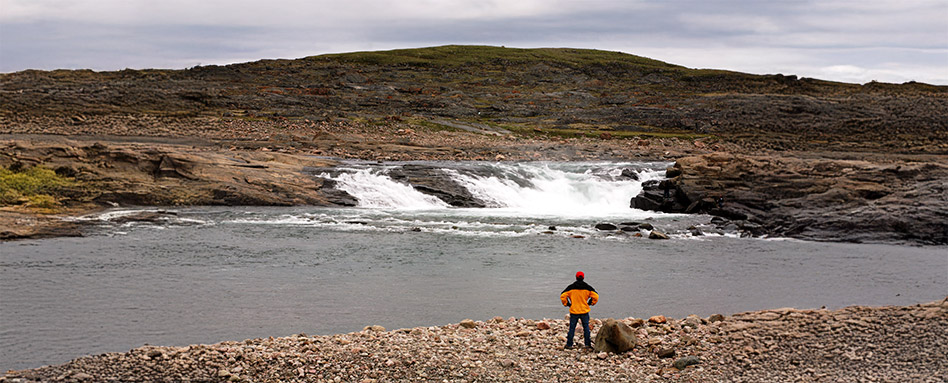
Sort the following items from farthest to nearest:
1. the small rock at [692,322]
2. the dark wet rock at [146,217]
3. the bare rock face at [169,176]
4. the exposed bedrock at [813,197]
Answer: the bare rock face at [169,176], the dark wet rock at [146,217], the exposed bedrock at [813,197], the small rock at [692,322]

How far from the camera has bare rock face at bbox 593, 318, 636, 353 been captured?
1516 centimetres

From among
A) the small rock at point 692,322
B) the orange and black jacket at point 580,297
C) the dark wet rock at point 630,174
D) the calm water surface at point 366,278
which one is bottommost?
the calm water surface at point 366,278

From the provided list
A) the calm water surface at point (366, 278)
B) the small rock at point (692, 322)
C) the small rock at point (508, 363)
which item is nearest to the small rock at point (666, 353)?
the small rock at point (692, 322)

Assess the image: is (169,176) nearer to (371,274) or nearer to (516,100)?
(371,274)

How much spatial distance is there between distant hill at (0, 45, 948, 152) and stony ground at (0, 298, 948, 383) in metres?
62.6

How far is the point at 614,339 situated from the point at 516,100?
89.6 meters

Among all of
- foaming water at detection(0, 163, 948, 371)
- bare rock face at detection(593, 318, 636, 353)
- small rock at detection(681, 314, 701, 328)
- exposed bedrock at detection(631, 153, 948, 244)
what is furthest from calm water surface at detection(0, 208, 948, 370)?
bare rock face at detection(593, 318, 636, 353)

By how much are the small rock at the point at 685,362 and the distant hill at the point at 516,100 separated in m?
65.0

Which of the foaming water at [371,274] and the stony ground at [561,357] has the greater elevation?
the stony ground at [561,357]

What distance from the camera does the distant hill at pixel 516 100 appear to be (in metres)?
80.2

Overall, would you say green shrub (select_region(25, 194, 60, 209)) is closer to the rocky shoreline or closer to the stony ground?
the rocky shoreline

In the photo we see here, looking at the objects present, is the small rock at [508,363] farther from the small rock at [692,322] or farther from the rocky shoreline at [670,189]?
the rocky shoreline at [670,189]

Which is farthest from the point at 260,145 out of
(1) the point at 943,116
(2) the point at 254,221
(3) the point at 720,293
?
(1) the point at 943,116

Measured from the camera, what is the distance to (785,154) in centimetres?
6888
